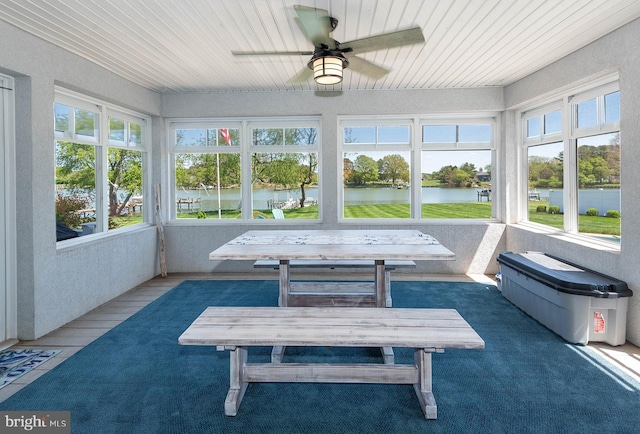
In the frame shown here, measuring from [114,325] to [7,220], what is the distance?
135 centimetres

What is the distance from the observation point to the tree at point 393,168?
5.82 meters

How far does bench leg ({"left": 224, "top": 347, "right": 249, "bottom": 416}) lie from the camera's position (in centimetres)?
216

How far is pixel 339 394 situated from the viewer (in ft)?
7.83

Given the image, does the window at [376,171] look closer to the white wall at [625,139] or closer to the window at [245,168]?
the window at [245,168]

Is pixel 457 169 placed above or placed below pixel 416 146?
below

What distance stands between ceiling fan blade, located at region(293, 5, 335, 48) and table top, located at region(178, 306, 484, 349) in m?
1.91

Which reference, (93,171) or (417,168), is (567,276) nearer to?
(417,168)

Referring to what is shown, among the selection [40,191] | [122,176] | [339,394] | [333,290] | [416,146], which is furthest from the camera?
[416,146]

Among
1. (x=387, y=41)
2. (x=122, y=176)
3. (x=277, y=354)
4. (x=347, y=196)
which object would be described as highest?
(x=387, y=41)

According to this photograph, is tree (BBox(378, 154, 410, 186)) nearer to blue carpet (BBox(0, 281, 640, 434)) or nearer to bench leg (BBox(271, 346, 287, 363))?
blue carpet (BBox(0, 281, 640, 434))

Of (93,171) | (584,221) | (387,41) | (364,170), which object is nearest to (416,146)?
(364,170)

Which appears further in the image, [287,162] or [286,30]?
[287,162]

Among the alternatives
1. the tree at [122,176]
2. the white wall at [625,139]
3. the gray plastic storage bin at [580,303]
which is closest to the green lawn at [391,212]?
the tree at [122,176]

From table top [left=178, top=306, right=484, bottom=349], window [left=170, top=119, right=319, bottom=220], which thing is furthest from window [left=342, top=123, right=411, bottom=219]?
table top [left=178, top=306, right=484, bottom=349]
